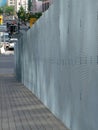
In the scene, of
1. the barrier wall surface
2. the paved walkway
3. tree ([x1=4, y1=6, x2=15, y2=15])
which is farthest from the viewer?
tree ([x1=4, y1=6, x2=15, y2=15])

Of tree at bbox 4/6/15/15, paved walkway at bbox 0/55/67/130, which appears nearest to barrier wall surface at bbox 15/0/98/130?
paved walkway at bbox 0/55/67/130

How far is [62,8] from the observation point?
1166 cm

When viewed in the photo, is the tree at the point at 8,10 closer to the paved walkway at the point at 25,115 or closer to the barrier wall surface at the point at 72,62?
the paved walkway at the point at 25,115

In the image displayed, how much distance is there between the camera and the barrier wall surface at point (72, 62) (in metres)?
8.13

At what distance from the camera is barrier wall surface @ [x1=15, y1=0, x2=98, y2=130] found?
8133 millimetres

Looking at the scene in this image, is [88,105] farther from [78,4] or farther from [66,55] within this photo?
[66,55]

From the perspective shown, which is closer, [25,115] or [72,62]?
[72,62]

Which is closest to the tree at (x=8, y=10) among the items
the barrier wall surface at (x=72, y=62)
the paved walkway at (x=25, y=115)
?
the paved walkway at (x=25, y=115)

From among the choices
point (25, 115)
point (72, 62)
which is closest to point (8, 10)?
point (25, 115)

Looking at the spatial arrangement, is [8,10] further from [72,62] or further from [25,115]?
[72,62]

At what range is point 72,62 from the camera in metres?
10.1

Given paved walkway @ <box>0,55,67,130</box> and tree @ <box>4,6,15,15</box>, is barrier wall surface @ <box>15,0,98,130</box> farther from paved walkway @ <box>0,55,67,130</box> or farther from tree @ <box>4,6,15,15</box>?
tree @ <box>4,6,15,15</box>

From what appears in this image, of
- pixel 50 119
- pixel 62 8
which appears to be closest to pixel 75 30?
pixel 62 8

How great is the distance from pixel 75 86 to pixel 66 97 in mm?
1148
